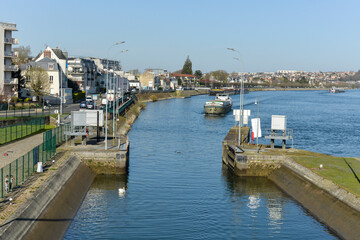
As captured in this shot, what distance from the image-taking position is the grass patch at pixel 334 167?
104 ft

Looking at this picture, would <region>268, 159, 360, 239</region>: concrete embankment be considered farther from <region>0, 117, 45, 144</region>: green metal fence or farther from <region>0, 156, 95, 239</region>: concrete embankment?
<region>0, 117, 45, 144</region>: green metal fence

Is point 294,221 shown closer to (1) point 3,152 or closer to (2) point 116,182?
(2) point 116,182

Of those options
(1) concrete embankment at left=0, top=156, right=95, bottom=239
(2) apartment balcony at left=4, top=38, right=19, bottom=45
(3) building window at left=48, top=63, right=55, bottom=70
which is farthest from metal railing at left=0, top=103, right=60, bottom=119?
(1) concrete embankment at left=0, top=156, right=95, bottom=239

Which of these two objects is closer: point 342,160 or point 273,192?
point 273,192

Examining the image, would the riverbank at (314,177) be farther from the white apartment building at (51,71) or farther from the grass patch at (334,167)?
the white apartment building at (51,71)

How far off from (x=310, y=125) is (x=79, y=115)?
61.6m

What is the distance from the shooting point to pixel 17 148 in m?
42.9

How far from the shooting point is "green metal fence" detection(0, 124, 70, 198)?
2703 cm

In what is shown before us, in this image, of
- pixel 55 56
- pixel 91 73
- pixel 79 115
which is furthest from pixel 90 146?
pixel 91 73

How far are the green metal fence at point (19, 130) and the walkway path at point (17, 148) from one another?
36.8 inches

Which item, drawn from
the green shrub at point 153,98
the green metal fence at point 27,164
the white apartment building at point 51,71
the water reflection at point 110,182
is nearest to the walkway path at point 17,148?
the green metal fence at point 27,164

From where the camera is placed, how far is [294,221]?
1202 inches

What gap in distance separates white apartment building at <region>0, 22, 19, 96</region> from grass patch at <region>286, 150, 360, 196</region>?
212 ft

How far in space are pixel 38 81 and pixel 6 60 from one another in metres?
7.22
